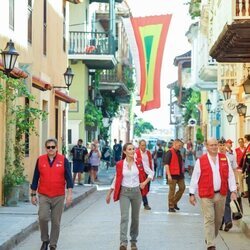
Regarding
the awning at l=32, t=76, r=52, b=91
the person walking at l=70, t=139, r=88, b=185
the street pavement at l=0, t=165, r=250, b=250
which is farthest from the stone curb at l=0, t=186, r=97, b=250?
the person walking at l=70, t=139, r=88, b=185

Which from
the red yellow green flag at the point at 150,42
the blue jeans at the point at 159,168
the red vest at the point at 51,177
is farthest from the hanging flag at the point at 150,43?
the blue jeans at the point at 159,168

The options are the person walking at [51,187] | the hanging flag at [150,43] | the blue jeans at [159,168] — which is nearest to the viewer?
the person walking at [51,187]

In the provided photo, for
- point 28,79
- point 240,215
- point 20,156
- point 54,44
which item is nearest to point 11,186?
point 20,156

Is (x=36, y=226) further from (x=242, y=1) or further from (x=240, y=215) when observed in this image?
(x=242, y=1)

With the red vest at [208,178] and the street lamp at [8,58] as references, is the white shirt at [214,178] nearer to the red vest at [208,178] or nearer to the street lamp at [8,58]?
the red vest at [208,178]

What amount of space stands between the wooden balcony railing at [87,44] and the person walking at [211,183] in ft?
77.5

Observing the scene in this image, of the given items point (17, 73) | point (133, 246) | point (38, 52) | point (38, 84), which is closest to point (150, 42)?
point (38, 52)

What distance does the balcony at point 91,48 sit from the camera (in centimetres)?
3403

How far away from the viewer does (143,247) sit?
11.8 m

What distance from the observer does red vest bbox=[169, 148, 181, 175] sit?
17.9 m

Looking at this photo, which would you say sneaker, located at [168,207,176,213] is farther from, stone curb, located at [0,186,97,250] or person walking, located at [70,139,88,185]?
person walking, located at [70,139,88,185]

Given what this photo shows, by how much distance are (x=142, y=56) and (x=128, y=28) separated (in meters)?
0.89

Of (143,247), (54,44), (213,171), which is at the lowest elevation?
(143,247)

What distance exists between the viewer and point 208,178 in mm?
10805
